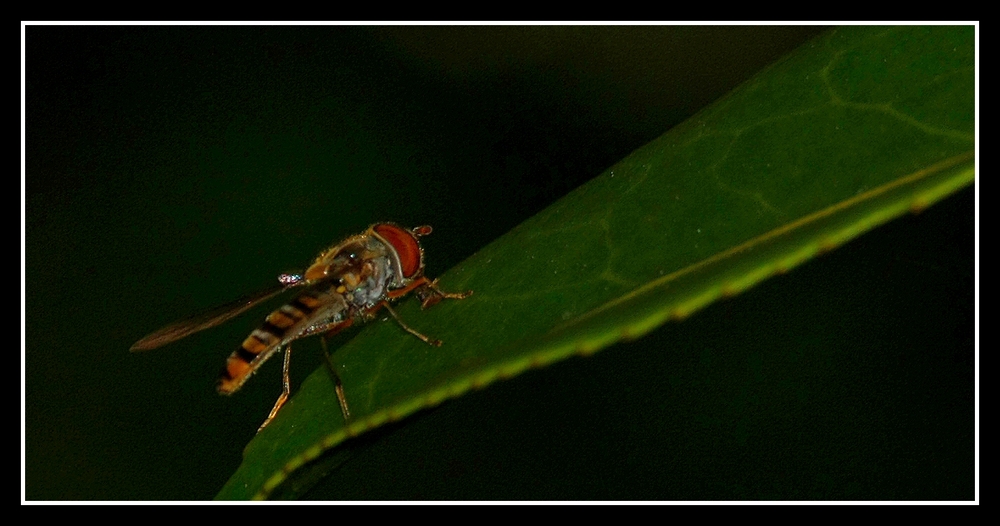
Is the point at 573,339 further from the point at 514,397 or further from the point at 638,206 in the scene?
the point at 514,397

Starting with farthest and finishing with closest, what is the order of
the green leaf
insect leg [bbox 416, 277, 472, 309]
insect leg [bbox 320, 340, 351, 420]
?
insect leg [bbox 416, 277, 472, 309]
insect leg [bbox 320, 340, 351, 420]
the green leaf

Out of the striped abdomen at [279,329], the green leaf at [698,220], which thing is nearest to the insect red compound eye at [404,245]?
the striped abdomen at [279,329]

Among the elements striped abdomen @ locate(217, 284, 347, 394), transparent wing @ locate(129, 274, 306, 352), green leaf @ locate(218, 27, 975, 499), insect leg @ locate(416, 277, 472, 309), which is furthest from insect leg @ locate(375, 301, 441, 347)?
transparent wing @ locate(129, 274, 306, 352)

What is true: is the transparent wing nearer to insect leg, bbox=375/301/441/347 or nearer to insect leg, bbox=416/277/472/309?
insect leg, bbox=416/277/472/309

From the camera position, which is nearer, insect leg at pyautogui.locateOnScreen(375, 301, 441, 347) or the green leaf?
the green leaf

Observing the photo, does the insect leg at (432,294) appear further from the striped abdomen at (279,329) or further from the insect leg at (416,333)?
the striped abdomen at (279,329)

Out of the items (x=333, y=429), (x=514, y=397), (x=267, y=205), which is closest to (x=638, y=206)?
(x=333, y=429)

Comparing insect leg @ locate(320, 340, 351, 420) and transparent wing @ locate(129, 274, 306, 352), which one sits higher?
transparent wing @ locate(129, 274, 306, 352)
